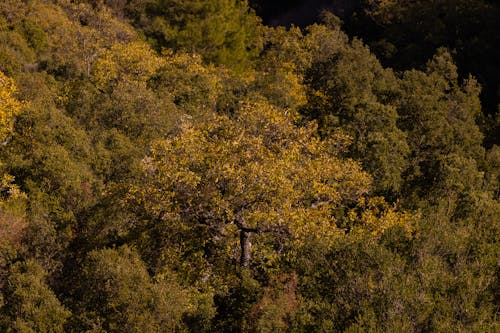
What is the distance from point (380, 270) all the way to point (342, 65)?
33965 mm

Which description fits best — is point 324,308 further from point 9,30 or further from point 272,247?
point 9,30

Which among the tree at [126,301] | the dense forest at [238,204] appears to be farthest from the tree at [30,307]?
the tree at [126,301]

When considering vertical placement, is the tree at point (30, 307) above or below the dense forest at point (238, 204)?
below

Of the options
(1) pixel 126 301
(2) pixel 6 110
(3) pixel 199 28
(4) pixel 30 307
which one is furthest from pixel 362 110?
(3) pixel 199 28

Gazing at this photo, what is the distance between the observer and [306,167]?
33875mm

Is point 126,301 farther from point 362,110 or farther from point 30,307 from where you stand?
point 362,110

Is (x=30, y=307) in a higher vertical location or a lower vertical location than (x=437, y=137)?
lower

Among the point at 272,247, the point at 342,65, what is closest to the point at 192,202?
the point at 272,247

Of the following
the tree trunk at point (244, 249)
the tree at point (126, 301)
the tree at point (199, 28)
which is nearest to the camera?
the tree at point (126, 301)

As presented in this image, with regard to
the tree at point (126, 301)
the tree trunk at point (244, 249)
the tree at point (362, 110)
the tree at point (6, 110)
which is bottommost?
the tree at point (126, 301)

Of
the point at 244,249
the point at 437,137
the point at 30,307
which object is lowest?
the point at 30,307

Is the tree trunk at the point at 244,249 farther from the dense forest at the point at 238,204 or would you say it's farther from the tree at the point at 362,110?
the tree at the point at 362,110

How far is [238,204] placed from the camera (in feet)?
100

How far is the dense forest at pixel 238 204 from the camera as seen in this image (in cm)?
2617
